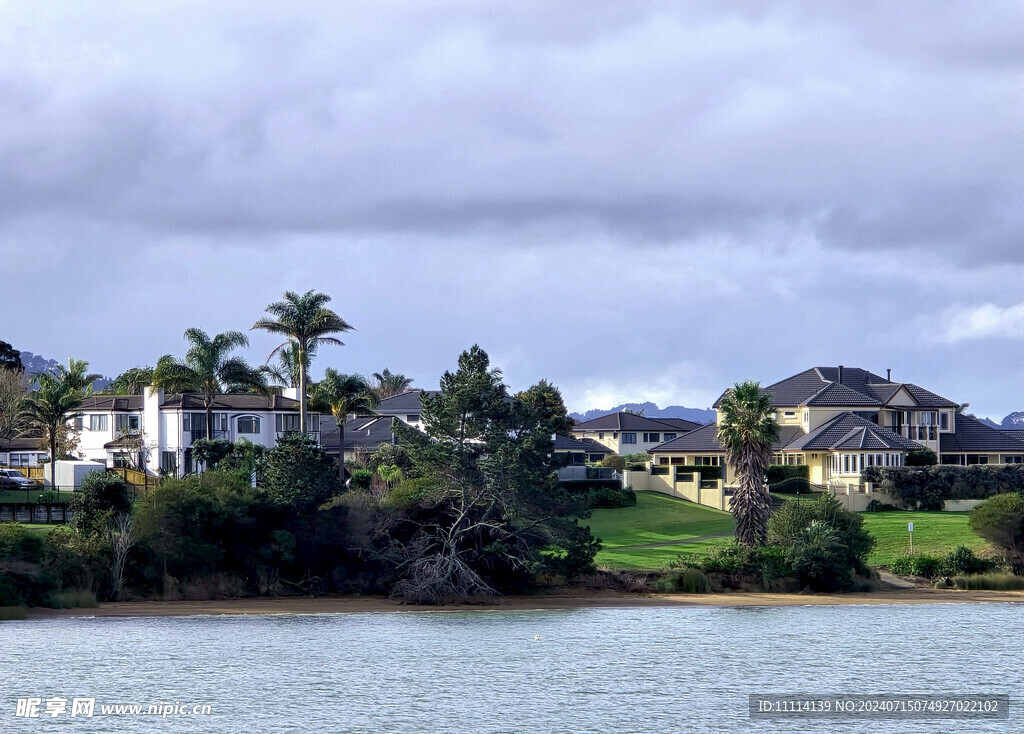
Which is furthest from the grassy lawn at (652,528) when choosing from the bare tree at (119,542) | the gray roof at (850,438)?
the bare tree at (119,542)

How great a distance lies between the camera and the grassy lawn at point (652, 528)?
217 ft

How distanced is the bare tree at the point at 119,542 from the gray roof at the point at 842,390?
62.2 metres

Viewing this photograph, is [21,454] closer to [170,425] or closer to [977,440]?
[170,425]

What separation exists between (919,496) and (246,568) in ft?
169

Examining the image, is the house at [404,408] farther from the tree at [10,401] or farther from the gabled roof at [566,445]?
the tree at [10,401]

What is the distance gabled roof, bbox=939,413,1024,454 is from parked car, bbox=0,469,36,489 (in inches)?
2759

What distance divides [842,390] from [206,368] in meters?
53.2

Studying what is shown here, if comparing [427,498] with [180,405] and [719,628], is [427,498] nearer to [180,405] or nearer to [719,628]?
[719,628]

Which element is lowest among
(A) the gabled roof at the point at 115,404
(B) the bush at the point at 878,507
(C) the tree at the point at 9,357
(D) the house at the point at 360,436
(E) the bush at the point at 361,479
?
(B) the bush at the point at 878,507

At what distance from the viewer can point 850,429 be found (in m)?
99.2

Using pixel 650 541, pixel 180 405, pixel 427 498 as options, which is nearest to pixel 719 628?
pixel 427 498

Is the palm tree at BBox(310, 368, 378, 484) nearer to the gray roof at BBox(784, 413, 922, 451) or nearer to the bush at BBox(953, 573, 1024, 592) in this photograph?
the gray roof at BBox(784, 413, 922, 451)

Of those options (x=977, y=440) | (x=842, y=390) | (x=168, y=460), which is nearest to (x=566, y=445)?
(x=842, y=390)

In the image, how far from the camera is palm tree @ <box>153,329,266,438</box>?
284 ft
